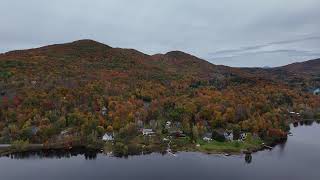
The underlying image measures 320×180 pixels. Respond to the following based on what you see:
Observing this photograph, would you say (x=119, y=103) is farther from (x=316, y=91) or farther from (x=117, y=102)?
(x=316, y=91)

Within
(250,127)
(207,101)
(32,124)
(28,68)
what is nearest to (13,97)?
(32,124)

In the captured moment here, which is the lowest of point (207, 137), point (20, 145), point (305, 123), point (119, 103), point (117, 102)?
point (20, 145)

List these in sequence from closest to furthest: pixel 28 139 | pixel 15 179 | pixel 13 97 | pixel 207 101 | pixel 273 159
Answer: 1. pixel 15 179
2. pixel 273 159
3. pixel 28 139
4. pixel 13 97
5. pixel 207 101

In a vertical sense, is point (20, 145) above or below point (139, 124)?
below

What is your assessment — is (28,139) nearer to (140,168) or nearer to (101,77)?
(140,168)

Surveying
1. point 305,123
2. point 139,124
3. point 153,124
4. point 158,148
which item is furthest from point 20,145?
point 305,123

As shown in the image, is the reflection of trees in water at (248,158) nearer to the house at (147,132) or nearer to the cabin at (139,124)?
the house at (147,132)
